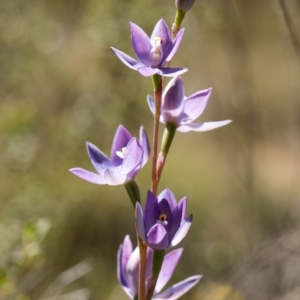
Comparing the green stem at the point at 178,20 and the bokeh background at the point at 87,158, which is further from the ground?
the green stem at the point at 178,20

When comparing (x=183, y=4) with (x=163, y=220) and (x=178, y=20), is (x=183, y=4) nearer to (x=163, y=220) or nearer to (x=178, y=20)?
(x=178, y=20)

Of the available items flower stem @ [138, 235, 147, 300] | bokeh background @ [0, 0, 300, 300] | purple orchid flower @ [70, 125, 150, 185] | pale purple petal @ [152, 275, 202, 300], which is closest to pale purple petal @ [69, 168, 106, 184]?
purple orchid flower @ [70, 125, 150, 185]

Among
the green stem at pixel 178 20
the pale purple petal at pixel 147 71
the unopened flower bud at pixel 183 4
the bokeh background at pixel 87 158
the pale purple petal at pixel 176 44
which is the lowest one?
the bokeh background at pixel 87 158

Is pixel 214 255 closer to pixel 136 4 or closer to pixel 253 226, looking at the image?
Answer: pixel 253 226

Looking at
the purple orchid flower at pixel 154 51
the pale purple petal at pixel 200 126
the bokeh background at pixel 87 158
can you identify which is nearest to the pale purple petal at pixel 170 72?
the purple orchid flower at pixel 154 51

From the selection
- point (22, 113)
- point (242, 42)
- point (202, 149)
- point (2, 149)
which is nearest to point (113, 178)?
point (22, 113)

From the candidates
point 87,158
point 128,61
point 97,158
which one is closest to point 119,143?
point 97,158

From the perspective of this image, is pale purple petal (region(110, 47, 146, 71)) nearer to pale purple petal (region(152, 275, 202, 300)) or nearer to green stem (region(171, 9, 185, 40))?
green stem (region(171, 9, 185, 40))

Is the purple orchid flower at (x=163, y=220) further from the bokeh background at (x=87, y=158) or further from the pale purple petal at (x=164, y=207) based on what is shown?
the bokeh background at (x=87, y=158)
